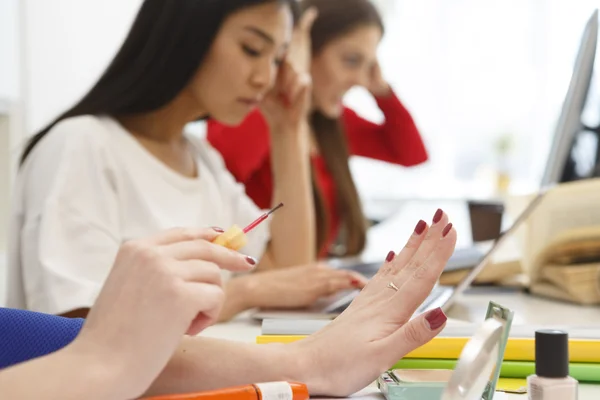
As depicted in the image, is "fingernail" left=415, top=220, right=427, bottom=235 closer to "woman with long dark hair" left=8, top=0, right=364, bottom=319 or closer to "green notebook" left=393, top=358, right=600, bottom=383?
"green notebook" left=393, top=358, right=600, bottom=383

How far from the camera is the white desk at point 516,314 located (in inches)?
33.9

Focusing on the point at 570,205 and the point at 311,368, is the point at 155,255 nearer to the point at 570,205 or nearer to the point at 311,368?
the point at 311,368

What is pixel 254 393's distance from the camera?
0.46m

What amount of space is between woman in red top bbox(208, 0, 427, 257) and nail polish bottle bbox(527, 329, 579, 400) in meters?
1.39

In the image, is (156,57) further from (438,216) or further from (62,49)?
(62,49)

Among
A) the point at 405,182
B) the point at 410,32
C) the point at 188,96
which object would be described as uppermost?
the point at 410,32

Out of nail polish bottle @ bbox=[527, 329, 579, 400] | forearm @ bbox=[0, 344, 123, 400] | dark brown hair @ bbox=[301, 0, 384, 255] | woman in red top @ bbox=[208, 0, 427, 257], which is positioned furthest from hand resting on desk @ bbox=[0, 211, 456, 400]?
dark brown hair @ bbox=[301, 0, 384, 255]

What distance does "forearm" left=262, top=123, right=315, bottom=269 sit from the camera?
1.50 metres

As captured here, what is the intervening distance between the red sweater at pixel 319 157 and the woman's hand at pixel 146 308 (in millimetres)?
1432

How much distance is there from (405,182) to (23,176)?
10.5 feet

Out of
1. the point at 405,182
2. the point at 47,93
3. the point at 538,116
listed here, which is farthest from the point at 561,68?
the point at 47,93

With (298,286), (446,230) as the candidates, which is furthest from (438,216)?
(298,286)

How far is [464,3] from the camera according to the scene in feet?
13.3

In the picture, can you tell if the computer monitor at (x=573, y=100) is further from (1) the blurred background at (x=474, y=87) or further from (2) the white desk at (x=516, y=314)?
(1) the blurred background at (x=474, y=87)
